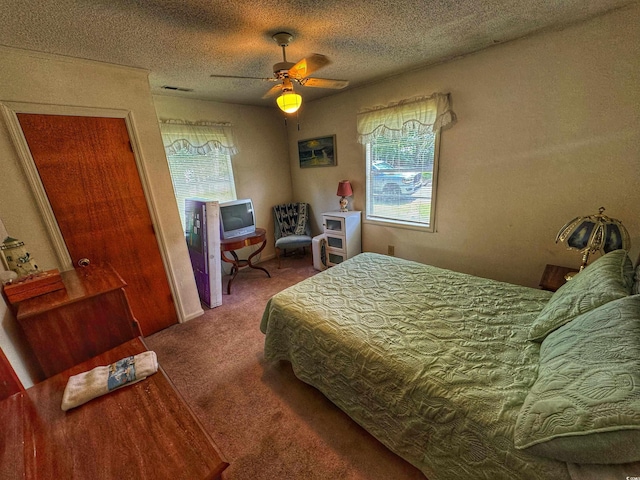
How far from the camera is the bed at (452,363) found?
2.81ft

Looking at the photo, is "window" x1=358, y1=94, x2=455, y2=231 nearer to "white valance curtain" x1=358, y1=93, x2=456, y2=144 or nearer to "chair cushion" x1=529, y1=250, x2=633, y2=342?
"white valance curtain" x1=358, y1=93, x2=456, y2=144

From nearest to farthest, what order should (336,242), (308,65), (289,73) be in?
(308,65) < (289,73) < (336,242)

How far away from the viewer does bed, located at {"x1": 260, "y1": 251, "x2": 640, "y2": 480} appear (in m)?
0.86

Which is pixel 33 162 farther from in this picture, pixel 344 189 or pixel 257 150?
pixel 344 189

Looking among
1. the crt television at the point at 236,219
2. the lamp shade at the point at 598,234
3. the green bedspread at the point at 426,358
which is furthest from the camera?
→ the crt television at the point at 236,219

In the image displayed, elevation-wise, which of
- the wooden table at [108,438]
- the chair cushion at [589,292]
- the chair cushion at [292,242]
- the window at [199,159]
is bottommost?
the chair cushion at [292,242]

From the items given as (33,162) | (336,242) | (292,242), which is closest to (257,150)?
(292,242)

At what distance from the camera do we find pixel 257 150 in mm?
3867

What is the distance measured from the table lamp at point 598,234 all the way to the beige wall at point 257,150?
356cm

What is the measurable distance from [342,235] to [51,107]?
2854 mm

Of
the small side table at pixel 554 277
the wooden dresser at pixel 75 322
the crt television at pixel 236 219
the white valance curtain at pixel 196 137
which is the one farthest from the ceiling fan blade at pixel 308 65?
the small side table at pixel 554 277

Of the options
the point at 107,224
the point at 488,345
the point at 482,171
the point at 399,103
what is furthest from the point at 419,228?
the point at 107,224

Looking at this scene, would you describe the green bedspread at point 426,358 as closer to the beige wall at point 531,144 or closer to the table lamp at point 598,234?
the table lamp at point 598,234

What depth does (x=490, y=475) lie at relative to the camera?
3.11 feet
